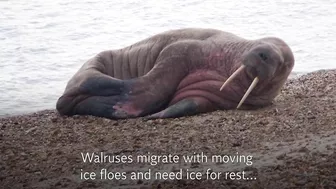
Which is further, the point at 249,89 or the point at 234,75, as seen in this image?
the point at 234,75

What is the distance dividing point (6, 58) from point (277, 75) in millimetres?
4324

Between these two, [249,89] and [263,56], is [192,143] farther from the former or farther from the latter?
[263,56]

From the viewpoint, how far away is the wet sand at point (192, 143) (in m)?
3.89

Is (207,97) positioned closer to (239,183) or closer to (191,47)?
(191,47)

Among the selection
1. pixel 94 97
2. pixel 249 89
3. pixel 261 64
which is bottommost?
pixel 94 97

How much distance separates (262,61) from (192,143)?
142 cm

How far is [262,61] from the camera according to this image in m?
5.98

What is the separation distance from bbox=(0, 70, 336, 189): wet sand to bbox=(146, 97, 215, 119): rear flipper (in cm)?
13

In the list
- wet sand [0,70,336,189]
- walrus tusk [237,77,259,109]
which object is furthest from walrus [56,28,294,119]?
wet sand [0,70,336,189]

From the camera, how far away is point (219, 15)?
13148 millimetres

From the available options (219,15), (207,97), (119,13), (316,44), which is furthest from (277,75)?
(119,13)

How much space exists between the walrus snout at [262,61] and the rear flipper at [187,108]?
0.44 m

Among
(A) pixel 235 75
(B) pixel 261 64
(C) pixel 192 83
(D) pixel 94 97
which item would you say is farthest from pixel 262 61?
(D) pixel 94 97

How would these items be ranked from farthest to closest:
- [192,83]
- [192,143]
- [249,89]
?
[192,83]
[249,89]
[192,143]
